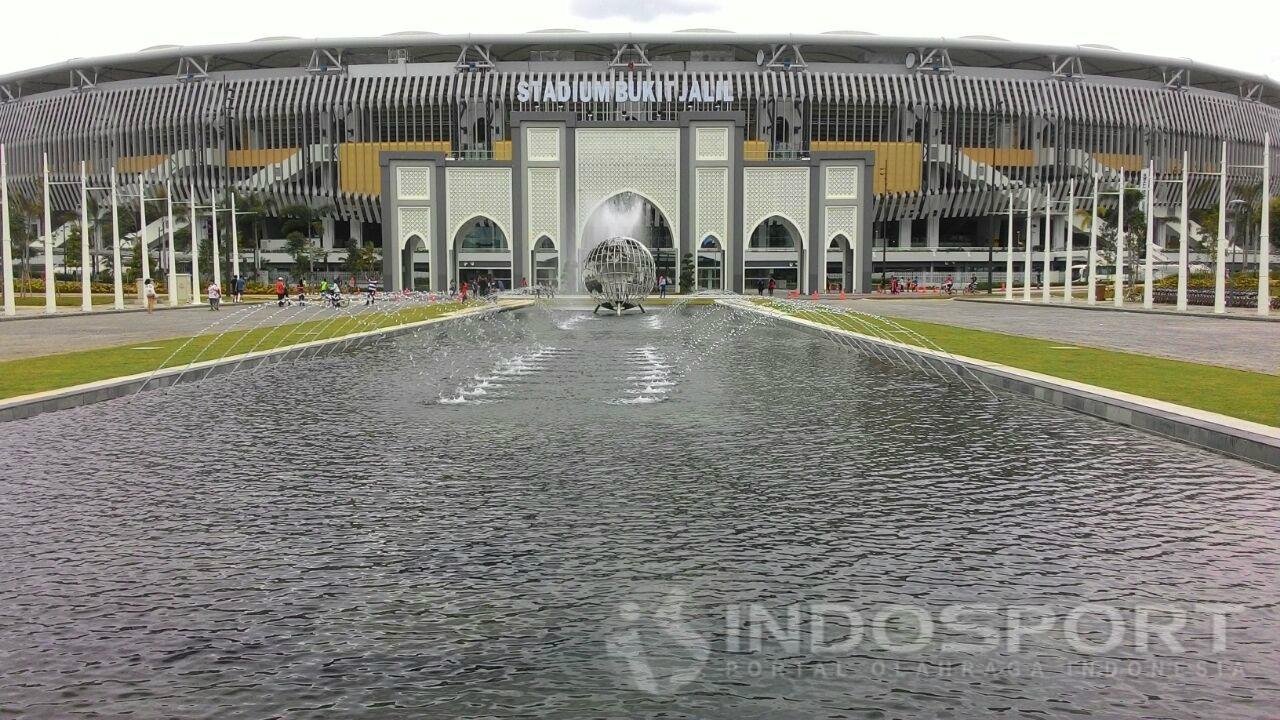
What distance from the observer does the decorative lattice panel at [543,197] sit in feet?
214

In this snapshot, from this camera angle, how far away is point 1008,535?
6531mm

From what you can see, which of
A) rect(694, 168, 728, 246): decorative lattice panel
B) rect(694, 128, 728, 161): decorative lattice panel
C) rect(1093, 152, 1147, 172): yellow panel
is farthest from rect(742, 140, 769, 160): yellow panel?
rect(1093, 152, 1147, 172): yellow panel

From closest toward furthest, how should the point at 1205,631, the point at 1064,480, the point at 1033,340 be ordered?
the point at 1205,631 → the point at 1064,480 → the point at 1033,340

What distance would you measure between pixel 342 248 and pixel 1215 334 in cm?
7436

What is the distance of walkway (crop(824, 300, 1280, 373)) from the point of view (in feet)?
62.4

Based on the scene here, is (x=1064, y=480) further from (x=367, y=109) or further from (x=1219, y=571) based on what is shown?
(x=367, y=109)

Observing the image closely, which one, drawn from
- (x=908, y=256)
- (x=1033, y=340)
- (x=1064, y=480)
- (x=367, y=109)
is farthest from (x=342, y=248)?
(x=1064, y=480)

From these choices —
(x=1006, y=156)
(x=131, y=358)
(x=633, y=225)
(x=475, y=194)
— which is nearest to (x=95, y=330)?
(x=131, y=358)

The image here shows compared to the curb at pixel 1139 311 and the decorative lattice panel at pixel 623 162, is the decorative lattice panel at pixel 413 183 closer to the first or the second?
the decorative lattice panel at pixel 623 162

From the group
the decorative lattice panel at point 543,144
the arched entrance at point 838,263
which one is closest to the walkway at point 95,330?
the decorative lattice panel at point 543,144

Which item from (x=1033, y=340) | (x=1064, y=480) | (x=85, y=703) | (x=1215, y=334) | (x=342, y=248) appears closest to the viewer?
(x=85, y=703)

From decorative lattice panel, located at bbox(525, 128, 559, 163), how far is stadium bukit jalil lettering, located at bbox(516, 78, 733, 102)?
13586 mm

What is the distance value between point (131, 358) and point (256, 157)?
238ft

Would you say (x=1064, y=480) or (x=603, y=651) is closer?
(x=603, y=651)
